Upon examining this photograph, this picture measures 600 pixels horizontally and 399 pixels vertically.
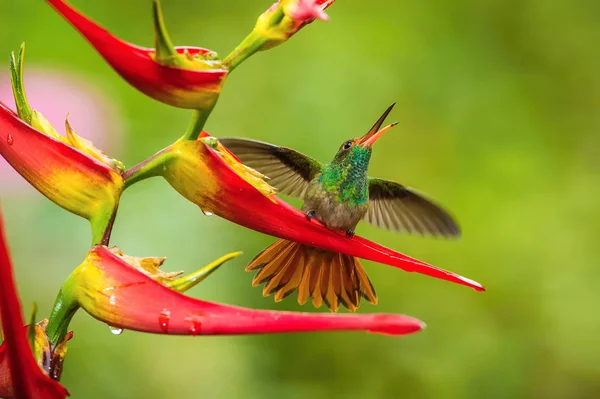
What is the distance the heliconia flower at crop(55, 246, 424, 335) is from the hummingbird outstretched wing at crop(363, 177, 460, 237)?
772 millimetres

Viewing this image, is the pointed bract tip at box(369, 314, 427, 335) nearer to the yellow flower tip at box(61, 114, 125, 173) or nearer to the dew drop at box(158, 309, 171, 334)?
the dew drop at box(158, 309, 171, 334)

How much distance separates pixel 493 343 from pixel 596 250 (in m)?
0.41

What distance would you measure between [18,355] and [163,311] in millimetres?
101

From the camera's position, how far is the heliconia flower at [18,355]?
49 cm

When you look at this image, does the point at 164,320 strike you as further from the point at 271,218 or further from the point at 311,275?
the point at 311,275

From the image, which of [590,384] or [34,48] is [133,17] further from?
[590,384]

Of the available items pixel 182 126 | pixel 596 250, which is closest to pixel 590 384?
pixel 596 250

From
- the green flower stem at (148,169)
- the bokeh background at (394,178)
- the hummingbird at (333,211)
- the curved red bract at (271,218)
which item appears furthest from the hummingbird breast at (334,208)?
the green flower stem at (148,169)

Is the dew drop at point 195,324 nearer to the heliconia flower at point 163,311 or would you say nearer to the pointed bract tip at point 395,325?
the heliconia flower at point 163,311

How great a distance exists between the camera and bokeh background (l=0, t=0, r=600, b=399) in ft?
4.83

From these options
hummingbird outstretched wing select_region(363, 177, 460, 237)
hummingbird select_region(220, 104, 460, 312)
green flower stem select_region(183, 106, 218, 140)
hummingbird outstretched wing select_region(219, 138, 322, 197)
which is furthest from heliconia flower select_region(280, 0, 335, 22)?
hummingbird outstretched wing select_region(363, 177, 460, 237)

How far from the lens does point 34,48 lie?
1.66 meters

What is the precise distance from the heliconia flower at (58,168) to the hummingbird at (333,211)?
1.37ft

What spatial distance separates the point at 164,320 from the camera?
55cm
